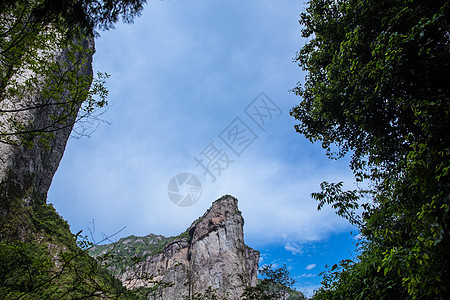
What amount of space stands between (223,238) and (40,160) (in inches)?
1401

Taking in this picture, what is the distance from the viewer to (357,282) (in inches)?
196

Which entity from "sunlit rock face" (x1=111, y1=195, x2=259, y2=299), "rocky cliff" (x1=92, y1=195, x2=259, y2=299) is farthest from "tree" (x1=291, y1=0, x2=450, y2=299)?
"sunlit rock face" (x1=111, y1=195, x2=259, y2=299)

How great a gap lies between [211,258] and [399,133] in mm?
45278

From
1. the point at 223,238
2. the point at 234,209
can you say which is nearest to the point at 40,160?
the point at 223,238

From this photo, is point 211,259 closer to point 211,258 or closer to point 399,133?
point 211,258

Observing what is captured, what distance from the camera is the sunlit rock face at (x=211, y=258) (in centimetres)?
4087

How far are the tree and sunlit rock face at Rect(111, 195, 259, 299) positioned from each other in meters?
36.6

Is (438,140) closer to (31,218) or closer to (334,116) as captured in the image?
(334,116)

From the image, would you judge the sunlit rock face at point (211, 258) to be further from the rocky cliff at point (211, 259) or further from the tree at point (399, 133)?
the tree at point (399, 133)

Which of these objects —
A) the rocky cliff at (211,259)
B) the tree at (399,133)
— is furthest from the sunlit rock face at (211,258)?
the tree at (399,133)

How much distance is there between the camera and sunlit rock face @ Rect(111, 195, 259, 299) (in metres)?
40.9

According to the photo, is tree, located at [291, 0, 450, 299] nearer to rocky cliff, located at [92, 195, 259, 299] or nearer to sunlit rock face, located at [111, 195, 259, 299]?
rocky cliff, located at [92, 195, 259, 299]

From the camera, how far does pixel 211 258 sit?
44.7m

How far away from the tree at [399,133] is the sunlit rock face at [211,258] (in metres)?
36.6
